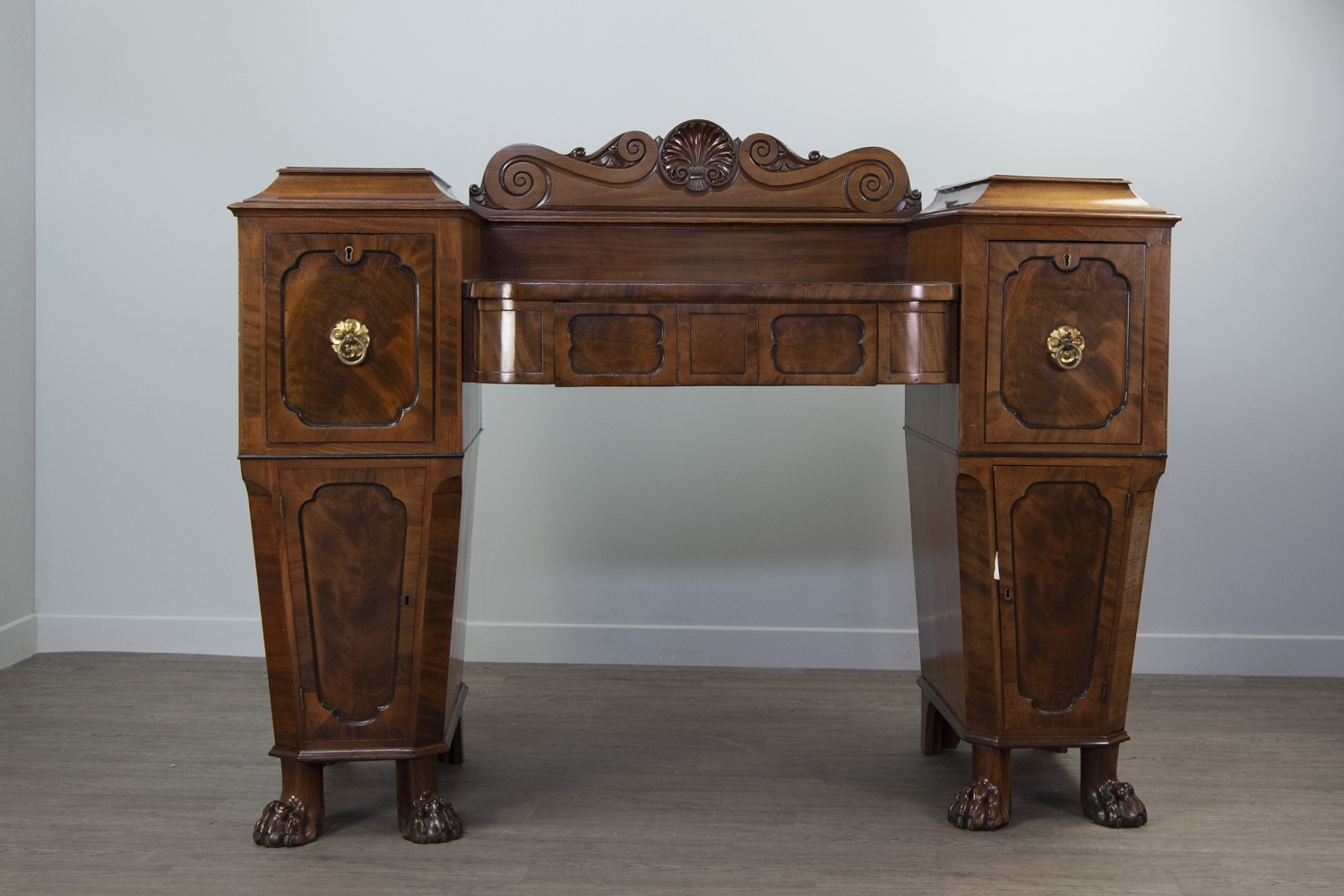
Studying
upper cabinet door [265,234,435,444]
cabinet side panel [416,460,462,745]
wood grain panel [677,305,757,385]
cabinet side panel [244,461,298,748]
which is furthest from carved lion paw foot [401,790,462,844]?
wood grain panel [677,305,757,385]

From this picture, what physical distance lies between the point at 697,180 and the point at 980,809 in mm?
1388

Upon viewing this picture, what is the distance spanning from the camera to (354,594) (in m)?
2.09

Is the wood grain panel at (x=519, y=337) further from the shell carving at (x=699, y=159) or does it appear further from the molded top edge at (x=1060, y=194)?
the molded top edge at (x=1060, y=194)

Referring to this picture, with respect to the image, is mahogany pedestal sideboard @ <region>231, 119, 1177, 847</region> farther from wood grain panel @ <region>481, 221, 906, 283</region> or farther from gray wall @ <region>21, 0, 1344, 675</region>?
gray wall @ <region>21, 0, 1344, 675</region>

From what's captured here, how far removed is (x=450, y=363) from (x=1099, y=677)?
134 cm

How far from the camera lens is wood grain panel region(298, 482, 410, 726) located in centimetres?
207

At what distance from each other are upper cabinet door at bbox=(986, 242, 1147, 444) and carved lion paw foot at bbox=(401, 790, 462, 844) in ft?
3.96

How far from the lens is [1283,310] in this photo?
3191 mm

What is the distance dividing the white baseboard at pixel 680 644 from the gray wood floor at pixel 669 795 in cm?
10

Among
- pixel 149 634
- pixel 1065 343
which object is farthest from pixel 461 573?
pixel 149 634

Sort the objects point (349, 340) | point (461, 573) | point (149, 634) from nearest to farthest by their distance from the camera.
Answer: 1. point (349, 340)
2. point (461, 573)
3. point (149, 634)

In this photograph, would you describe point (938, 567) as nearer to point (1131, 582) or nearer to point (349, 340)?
point (1131, 582)

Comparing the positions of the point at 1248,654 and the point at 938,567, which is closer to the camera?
the point at 938,567

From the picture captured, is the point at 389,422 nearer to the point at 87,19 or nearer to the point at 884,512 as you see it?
the point at 884,512
